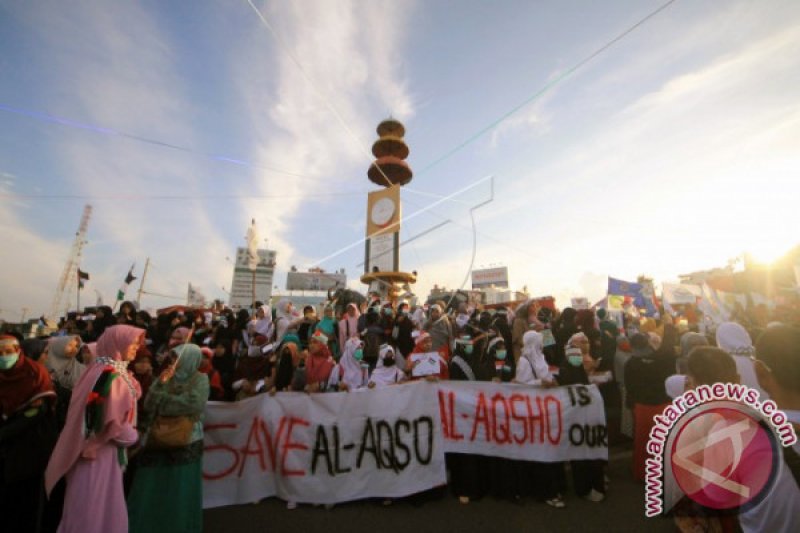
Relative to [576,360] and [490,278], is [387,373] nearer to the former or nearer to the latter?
[576,360]

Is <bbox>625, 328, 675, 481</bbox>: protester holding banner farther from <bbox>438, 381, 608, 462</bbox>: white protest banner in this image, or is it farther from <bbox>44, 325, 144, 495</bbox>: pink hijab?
<bbox>44, 325, 144, 495</bbox>: pink hijab

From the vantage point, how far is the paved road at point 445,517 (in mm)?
3729

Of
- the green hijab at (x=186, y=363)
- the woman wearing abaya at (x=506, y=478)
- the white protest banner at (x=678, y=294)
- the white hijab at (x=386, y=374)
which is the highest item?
the white protest banner at (x=678, y=294)

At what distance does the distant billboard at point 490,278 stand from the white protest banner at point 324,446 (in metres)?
69.5

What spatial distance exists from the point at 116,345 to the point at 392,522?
3.27m

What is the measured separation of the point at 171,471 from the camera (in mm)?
3383

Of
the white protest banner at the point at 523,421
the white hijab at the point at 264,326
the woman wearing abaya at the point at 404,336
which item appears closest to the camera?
the white protest banner at the point at 523,421

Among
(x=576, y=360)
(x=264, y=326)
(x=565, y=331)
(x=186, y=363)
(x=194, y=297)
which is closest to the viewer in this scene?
(x=186, y=363)

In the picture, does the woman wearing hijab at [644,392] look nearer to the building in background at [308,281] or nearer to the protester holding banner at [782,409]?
the protester holding banner at [782,409]

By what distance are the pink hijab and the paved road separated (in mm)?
1721

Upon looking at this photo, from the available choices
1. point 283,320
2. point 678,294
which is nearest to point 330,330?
point 283,320

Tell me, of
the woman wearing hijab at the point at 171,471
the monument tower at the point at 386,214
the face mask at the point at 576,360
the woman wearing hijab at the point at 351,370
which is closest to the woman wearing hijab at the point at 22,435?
the woman wearing hijab at the point at 171,471

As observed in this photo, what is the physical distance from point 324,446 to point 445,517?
164cm

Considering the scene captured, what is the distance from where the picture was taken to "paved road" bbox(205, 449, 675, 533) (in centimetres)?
373
